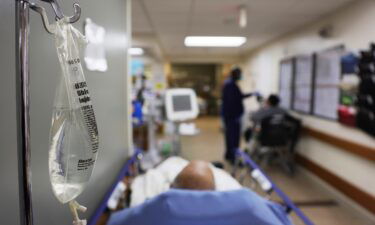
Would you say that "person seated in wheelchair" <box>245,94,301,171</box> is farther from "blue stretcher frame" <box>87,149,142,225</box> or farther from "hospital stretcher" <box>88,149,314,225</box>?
"blue stretcher frame" <box>87,149,142,225</box>

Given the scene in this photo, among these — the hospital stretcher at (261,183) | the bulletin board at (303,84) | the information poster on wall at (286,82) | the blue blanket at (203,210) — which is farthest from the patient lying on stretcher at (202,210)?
the information poster on wall at (286,82)

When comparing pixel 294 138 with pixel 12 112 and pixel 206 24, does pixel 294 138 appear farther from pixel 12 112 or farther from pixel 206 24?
pixel 12 112

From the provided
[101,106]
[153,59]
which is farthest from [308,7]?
[153,59]

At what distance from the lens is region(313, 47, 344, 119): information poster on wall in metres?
3.18

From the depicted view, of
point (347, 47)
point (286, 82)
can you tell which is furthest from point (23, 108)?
point (286, 82)

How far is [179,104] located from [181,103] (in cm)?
2

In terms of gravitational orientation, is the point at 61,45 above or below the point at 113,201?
above

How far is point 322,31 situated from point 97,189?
322 cm

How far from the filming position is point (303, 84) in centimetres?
414

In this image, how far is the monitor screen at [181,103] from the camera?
295 cm

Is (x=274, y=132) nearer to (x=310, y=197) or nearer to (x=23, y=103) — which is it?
(x=310, y=197)

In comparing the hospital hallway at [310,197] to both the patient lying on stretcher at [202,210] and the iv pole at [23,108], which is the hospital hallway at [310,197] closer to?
the patient lying on stretcher at [202,210]

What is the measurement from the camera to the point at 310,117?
3.91 metres

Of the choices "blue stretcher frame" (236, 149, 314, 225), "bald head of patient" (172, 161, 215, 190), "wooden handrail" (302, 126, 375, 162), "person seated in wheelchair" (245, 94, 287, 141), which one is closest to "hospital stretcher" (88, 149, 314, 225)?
"blue stretcher frame" (236, 149, 314, 225)
